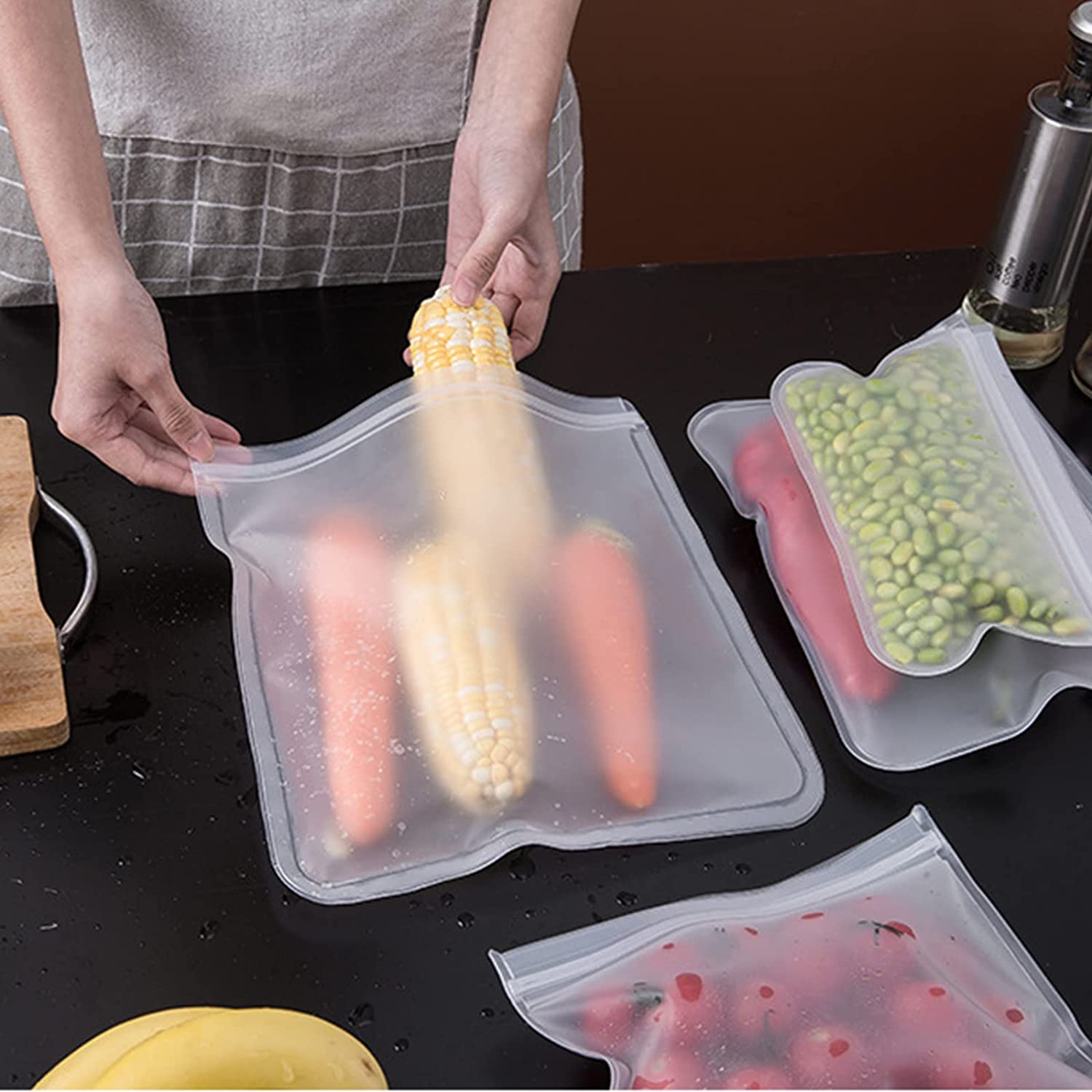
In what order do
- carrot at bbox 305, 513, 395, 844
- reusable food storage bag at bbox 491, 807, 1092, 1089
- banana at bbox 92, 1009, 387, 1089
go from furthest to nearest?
1. carrot at bbox 305, 513, 395, 844
2. reusable food storage bag at bbox 491, 807, 1092, 1089
3. banana at bbox 92, 1009, 387, 1089

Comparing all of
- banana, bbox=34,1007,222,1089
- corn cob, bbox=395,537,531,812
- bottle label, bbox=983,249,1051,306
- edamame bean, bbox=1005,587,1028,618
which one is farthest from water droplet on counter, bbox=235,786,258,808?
bottle label, bbox=983,249,1051,306

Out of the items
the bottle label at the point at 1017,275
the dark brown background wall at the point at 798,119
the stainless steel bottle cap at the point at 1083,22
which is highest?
the stainless steel bottle cap at the point at 1083,22

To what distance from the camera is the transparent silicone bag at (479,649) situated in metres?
0.81

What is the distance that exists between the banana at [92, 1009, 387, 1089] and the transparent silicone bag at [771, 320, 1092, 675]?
17.3 inches

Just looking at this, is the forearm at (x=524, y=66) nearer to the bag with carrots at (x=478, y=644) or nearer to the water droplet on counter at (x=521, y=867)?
the bag with carrots at (x=478, y=644)

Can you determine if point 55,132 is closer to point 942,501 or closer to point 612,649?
point 612,649

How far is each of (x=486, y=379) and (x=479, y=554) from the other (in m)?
0.14

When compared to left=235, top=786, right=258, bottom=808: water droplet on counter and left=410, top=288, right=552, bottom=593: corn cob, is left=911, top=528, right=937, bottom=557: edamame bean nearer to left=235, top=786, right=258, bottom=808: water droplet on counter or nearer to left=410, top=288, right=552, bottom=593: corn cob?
left=410, top=288, right=552, bottom=593: corn cob

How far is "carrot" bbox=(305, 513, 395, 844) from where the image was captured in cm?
81

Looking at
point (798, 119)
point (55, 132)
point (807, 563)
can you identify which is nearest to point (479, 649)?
point (807, 563)

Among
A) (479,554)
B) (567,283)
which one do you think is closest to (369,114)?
(567,283)

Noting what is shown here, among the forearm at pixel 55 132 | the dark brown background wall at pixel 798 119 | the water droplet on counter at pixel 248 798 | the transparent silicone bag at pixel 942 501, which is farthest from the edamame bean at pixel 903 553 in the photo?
the dark brown background wall at pixel 798 119

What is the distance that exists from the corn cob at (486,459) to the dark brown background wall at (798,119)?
1.02 meters

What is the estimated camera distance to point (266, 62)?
1148mm
